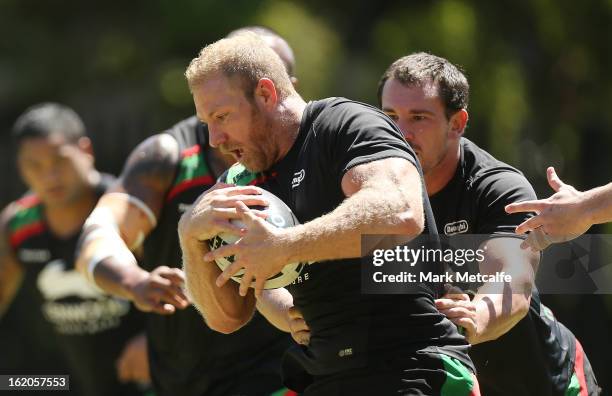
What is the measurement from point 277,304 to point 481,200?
1107mm

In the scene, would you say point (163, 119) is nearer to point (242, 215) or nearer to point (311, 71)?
point (311, 71)

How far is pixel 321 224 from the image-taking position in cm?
369

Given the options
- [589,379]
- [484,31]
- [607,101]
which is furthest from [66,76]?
[589,379]

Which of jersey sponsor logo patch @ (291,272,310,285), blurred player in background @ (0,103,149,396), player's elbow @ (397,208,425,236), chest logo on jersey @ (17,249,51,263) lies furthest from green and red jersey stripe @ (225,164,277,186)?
chest logo on jersey @ (17,249,51,263)

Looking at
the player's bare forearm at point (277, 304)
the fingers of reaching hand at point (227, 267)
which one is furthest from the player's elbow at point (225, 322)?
the fingers of reaching hand at point (227, 267)

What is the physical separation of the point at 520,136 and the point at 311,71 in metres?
2.59

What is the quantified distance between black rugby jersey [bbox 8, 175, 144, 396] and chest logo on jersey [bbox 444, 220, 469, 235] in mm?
3787

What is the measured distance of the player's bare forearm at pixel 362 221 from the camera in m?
3.66

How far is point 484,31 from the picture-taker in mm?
12734

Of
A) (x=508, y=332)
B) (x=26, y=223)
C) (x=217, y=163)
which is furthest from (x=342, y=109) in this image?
(x=26, y=223)

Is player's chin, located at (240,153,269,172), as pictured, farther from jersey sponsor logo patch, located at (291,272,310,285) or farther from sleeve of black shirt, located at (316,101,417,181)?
jersey sponsor logo patch, located at (291,272,310,285)

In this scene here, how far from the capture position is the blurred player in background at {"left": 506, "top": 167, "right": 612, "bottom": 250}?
4285 millimetres

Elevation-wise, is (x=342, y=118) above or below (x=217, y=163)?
above

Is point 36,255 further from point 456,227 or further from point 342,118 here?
point 342,118
